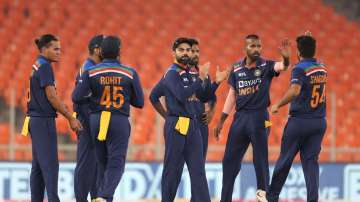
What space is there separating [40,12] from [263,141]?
39.3ft

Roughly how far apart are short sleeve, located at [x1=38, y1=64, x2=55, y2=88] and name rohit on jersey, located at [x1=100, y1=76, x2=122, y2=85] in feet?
1.80

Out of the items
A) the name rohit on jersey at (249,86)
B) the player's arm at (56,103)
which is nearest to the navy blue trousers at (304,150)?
the name rohit on jersey at (249,86)

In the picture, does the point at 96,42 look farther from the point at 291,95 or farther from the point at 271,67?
the point at 291,95

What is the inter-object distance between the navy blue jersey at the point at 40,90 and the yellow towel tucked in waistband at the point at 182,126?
1.41 meters

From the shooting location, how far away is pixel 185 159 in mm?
→ 10664

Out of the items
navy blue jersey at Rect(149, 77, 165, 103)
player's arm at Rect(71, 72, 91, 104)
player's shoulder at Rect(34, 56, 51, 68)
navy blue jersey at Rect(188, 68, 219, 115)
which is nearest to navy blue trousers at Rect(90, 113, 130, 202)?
player's arm at Rect(71, 72, 91, 104)

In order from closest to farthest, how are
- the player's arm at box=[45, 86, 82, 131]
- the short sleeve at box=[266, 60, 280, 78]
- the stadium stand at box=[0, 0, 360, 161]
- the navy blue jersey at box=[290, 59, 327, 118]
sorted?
the player's arm at box=[45, 86, 82, 131]
the navy blue jersey at box=[290, 59, 327, 118]
the short sleeve at box=[266, 60, 280, 78]
the stadium stand at box=[0, 0, 360, 161]

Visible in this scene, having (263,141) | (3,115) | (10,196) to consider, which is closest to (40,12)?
(3,115)

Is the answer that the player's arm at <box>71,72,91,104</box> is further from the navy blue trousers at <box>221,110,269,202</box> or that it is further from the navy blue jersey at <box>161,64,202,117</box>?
the navy blue trousers at <box>221,110,269,202</box>

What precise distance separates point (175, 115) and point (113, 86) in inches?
31.6

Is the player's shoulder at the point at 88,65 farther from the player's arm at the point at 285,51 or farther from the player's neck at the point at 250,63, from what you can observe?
the player's arm at the point at 285,51

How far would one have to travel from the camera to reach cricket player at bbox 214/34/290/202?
447 inches

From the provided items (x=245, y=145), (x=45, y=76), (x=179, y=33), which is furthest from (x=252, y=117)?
(x=179, y=33)

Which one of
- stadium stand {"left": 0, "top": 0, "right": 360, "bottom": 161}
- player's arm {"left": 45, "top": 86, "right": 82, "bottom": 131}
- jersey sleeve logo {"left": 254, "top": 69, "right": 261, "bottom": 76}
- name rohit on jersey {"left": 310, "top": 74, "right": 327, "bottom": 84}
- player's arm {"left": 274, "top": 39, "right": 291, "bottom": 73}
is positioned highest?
stadium stand {"left": 0, "top": 0, "right": 360, "bottom": 161}
